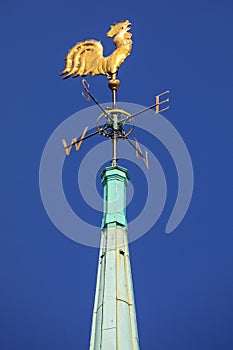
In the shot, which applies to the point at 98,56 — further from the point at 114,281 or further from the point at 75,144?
the point at 114,281

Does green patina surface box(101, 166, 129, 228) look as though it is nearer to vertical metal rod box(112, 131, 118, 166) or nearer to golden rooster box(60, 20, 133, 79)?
vertical metal rod box(112, 131, 118, 166)

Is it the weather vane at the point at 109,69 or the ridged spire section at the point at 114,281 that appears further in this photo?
the weather vane at the point at 109,69

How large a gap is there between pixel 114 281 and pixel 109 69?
581cm

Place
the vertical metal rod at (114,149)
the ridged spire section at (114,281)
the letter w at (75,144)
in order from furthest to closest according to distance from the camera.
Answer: the letter w at (75,144), the vertical metal rod at (114,149), the ridged spire section at (114,281)

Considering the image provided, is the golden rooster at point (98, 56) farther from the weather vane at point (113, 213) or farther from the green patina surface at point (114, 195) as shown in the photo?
the green patina surface at point (114, 195)

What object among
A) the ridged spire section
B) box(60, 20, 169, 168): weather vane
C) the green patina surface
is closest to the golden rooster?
box(60, 20, 169, 168): weather vane

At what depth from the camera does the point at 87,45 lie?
17875mm

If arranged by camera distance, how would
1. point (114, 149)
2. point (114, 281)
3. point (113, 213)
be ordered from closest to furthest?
point (114, 281)
point (113, 213)
point (114, 149)

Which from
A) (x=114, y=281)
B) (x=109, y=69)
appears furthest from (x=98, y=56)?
(x=114, y=281)

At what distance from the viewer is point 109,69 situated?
17.2 metres

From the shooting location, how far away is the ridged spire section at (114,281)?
40.3ft

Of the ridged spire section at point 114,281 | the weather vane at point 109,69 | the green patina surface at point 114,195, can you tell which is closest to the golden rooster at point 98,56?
the weather vane at point 109,69

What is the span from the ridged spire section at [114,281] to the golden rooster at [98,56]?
3195mm

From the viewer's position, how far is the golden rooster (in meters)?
17.2
